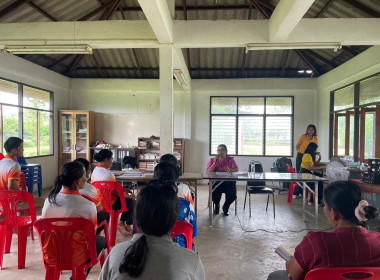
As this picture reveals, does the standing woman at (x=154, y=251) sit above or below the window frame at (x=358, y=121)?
below

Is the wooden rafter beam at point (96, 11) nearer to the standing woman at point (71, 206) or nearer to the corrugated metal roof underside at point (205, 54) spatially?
the corrugated metal roof underside at point (205, 54)

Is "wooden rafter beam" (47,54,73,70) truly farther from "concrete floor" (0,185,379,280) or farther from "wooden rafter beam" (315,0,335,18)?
"wooden rafter beam" (315,0,335,18)

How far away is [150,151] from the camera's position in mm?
7828

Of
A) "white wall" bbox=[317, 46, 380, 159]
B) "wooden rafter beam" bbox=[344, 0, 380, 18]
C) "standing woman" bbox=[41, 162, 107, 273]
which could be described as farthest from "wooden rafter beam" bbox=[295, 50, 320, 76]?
"standing woman" bbox=[41, 162, 107, 273]

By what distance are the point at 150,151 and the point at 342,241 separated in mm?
6786

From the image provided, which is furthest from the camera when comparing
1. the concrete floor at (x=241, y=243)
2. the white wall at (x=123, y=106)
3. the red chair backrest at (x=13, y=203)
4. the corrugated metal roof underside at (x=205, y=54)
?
the white wall at (x=123, y=106)

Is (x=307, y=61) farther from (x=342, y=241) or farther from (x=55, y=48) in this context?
(x=342, y=241)

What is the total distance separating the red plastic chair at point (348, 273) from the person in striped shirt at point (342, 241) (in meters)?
0.04

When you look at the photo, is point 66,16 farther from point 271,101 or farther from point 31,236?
point 271,101

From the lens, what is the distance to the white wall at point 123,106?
8.07m

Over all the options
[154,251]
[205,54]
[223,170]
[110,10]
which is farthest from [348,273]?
[205,54]

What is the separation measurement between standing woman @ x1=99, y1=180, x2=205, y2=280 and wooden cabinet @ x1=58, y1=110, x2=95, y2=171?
7002 mm

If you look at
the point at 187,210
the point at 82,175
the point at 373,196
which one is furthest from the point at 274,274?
the point at 373,196

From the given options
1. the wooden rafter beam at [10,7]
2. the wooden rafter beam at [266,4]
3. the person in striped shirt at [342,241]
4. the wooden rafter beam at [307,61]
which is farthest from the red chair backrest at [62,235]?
the wooden rafter beam at [307,61]
